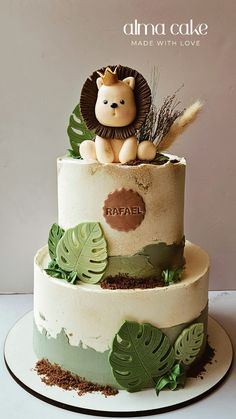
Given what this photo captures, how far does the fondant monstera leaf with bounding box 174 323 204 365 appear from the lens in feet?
4.13

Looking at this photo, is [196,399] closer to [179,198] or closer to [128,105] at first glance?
[179,198]

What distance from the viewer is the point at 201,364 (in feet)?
4.45

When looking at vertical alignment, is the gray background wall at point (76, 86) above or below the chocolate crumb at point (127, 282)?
above

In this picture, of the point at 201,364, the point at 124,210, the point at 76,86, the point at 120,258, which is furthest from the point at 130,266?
the point at 76,86

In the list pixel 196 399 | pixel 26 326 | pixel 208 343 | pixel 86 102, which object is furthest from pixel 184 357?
pixel 86 102

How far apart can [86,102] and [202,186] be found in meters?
0.67

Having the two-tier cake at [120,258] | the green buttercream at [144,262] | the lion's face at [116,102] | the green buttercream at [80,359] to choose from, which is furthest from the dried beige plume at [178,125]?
the green buttercream at [80,359]

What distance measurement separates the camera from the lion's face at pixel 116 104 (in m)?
1.17

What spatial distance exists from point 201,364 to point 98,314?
0.32m

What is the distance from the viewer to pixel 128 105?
1178 millimetres

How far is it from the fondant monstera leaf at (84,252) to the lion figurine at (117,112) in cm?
16

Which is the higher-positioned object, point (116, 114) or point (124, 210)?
point (116, 114)

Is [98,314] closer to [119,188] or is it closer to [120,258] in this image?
[120,258]

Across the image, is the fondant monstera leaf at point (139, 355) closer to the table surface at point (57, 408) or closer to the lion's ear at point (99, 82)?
the table surface at point (57, 408)
